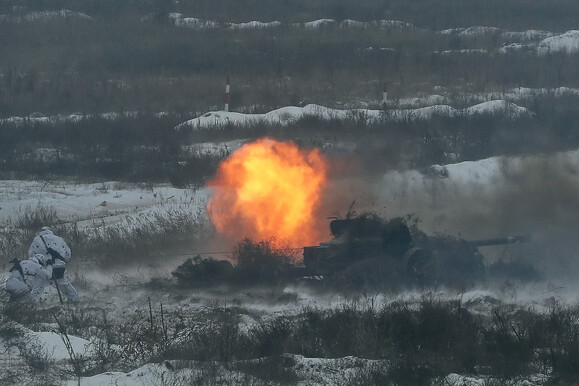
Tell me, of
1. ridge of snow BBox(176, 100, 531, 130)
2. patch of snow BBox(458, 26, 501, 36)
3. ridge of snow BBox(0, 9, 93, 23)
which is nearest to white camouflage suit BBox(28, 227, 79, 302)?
ridge of snow BBox(176, 100, 531, 130)

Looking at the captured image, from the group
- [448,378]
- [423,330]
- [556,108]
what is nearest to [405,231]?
[423,330]

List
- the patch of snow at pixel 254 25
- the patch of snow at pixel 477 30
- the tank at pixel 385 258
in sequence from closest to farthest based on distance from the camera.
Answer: the tank at pixel 385 258
the patch of snow at pixel 477 30
the patch of snow at pixel 254 25

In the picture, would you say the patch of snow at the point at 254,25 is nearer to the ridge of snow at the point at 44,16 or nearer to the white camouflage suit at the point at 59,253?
the ridge of snow at the point at 44,16

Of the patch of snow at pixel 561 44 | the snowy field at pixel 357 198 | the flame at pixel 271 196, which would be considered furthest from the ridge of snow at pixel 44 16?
the flame at pixel 271 196

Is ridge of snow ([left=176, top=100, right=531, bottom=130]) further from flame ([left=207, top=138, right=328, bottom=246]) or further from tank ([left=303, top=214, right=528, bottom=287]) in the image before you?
tank ([left=303, top=214, right=528, bottom=287])

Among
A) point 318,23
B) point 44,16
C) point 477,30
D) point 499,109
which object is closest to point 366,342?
point 499,109
